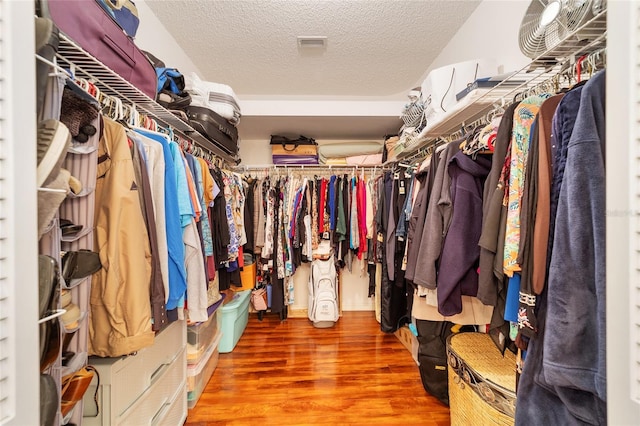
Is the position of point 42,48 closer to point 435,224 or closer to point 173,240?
point 173,240

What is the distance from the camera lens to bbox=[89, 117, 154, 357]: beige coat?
0.75m

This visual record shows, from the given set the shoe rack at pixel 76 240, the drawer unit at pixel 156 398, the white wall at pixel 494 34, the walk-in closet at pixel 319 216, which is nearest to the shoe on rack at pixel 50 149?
the walk-in closet at pixel 319 216

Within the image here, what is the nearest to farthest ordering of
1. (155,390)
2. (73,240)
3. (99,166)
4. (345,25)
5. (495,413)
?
(73,240) < (99,166) < (495,413) < (155,390) < (345,25)

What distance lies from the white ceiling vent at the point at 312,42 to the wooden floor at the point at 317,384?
2.46 meters

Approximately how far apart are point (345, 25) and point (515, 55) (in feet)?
3.41

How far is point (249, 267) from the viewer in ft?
7.63

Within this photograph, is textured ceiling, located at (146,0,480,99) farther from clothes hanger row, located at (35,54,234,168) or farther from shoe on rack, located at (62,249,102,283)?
→ shoe on rack, located at (62,249,102,283)

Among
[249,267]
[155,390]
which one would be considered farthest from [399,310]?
[155,390]

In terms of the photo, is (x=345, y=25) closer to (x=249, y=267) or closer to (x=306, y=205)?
(x=306, y=205)

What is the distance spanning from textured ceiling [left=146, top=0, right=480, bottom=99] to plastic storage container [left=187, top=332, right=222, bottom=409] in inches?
88.5

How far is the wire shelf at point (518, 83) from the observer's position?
26.5 inches

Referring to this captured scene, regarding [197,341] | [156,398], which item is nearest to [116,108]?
[156,398]

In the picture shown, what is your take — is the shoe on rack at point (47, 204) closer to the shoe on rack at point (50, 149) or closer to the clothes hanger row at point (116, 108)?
the shoe on rack at point (50, 149)

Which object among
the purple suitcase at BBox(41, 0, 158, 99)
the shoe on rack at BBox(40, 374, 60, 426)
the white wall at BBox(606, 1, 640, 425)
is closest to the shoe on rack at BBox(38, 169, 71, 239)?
the shoe on rack at BBox(40, 374, 60, 426)
